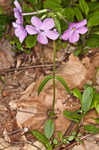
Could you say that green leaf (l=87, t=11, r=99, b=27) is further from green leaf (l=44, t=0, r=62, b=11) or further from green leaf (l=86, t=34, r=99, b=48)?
green leaf (l=44, t=0, r=62, b=11)

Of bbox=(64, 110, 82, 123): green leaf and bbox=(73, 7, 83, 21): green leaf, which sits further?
bbox=(73, 7, 83, 21): green leaf

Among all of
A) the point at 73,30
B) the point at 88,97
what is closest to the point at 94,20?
the point at 73,30


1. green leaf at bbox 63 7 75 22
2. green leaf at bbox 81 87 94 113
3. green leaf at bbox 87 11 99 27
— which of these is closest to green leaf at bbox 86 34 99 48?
green leaf at bbox 87 11 99 27

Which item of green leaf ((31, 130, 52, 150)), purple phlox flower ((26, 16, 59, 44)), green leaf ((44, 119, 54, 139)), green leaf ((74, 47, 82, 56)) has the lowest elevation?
green leaf ((31, 130, 52, 150))

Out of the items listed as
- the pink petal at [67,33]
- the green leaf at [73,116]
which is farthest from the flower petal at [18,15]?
the green leaf at [73,116]

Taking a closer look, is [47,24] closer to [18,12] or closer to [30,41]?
[18,12]

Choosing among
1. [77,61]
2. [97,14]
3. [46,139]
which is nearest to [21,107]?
[46,139]

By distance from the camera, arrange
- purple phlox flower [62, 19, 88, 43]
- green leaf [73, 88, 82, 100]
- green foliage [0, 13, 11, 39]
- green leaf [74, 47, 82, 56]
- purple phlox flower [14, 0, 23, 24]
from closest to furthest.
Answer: purple phlox flower [14, 0, 23, 24], purple phlox flower [62, 19, 88, 43], green leaf [73, 88, 82, 100], green leaf [74, 47, 82, 56], green foliage [0, 13, 11, 39]
